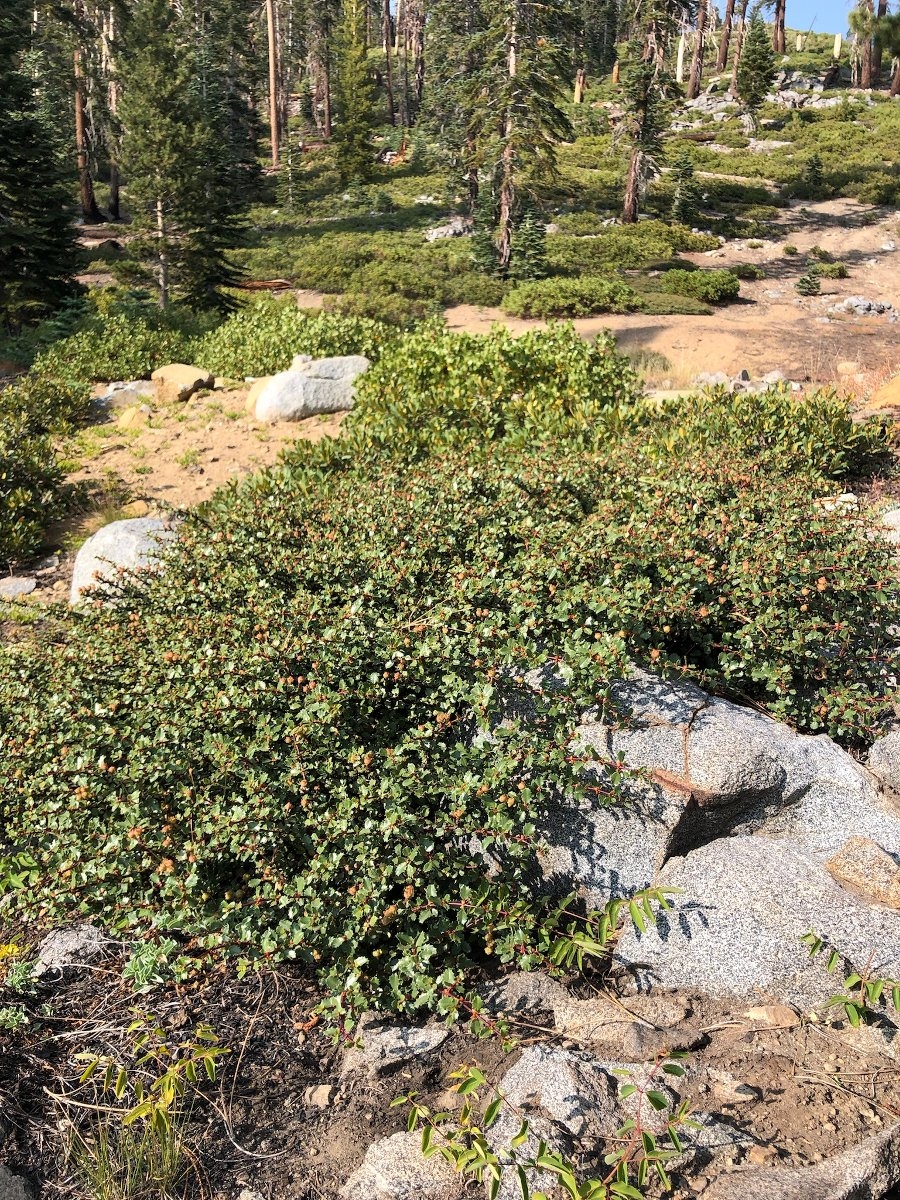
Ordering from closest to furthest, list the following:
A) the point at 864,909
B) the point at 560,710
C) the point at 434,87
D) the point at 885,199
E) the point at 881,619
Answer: the point at 864,909, the point at 560,710, the point at 881,619, the point at 885,199, the point at 434,87

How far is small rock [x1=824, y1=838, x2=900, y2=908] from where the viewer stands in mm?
2783

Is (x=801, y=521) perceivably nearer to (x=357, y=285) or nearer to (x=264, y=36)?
(x=357, y=285)

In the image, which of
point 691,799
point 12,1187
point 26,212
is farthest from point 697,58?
point 12,1187

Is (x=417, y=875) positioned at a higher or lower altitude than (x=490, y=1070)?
higher

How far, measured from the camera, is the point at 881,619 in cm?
376

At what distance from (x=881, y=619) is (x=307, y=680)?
257 centimetres

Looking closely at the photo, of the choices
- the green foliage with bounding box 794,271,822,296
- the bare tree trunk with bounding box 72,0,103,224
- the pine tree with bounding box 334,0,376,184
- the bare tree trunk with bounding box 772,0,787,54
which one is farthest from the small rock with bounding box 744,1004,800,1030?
the bare tree trunk with bounding box 772,0,787,54

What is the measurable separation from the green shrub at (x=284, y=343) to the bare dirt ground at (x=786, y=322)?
14.3 ft

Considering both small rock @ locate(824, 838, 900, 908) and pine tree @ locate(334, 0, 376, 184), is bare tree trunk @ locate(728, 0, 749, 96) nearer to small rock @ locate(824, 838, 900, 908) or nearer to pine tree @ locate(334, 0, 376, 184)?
pine tree @ locate(334, 0, 376, 184)

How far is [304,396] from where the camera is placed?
9.76 meters

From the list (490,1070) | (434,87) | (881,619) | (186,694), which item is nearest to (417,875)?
(490,1070)

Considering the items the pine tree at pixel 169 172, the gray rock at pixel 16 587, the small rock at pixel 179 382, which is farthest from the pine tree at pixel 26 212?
the gray rock at pixel 16 587

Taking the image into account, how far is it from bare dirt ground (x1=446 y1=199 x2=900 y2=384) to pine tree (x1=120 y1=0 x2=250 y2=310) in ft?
18.4

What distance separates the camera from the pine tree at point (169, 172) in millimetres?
16875
